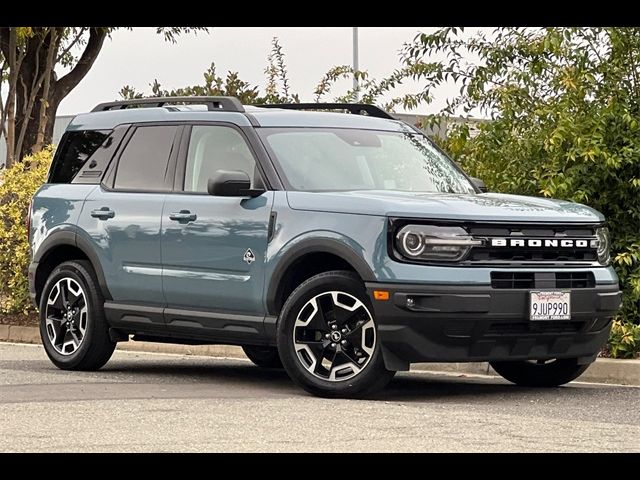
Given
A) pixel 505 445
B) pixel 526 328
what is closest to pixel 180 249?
pixel 526 328

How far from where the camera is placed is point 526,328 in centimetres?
1011

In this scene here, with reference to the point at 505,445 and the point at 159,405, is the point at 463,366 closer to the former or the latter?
the point at 159,405

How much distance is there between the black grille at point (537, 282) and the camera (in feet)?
32.6

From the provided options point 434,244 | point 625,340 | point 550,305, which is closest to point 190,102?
point 434,244

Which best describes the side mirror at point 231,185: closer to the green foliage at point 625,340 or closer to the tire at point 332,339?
the tire at point 332,339

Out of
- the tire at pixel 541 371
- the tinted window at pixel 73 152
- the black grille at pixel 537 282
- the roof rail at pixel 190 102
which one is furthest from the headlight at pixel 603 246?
the tinted window at pixel 73 152

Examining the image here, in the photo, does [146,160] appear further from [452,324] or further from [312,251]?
[452,324]

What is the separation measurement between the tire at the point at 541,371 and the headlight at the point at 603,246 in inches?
30.4

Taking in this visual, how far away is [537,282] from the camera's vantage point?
10.1 meters

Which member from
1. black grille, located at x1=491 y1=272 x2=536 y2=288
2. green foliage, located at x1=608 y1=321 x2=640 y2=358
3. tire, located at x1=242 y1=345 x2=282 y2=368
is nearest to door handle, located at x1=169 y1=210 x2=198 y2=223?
tire, located at x1=242 y1=345 x2=282 y2=368

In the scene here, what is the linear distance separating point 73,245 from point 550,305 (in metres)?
4.08
